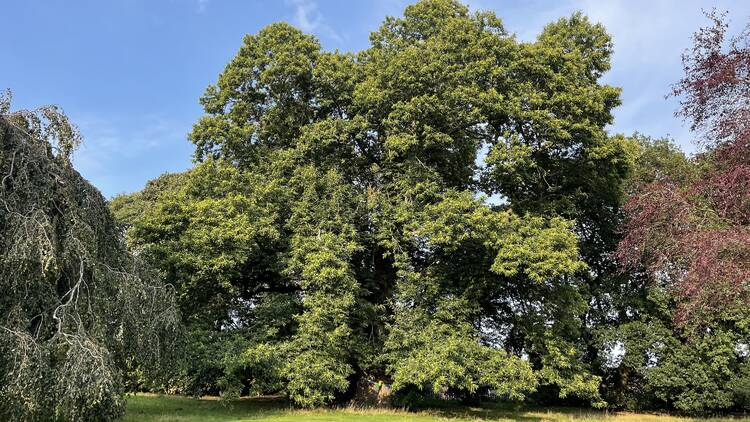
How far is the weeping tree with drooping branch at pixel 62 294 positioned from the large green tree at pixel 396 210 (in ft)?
12.5

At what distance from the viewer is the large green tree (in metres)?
15.6

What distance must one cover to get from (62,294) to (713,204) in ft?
39.8

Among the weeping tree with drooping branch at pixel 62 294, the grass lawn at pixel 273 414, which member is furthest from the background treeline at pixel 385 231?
the grass lawn at pixel 273 414

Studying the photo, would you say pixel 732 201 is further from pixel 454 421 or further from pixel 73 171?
pixel 73 171

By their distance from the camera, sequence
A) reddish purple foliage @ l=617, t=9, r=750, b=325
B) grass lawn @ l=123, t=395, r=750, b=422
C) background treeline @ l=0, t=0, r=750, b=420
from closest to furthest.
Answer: reddish purple foliage @ l=617, t=9, r=750, b=325 < background treeline @ l=0, t=0, r=750, b=420 < grass lawn @ l=123, t=395, r=750, b=422

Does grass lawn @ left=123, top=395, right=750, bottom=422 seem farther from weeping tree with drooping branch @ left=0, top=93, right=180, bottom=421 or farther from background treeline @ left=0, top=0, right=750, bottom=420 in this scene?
weeping tree with drooping branch @ left=0, top=93, right=180, bottom=421

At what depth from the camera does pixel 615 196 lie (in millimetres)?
20766

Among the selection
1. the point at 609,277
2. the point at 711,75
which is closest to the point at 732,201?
the point at 711,75

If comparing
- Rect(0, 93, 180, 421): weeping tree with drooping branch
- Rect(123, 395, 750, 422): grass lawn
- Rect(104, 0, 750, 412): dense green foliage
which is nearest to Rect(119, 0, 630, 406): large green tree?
Rect(104, 0, 750, 412): dense green foliage

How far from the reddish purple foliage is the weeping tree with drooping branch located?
9569 millimetres

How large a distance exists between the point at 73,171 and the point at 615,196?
717 inches

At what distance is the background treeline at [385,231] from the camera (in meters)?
12.3

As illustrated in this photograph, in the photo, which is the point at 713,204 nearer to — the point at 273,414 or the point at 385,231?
the point at 385,231

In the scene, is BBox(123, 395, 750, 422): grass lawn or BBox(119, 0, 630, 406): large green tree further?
BBox(119, 0, 630, 406): large green tree
